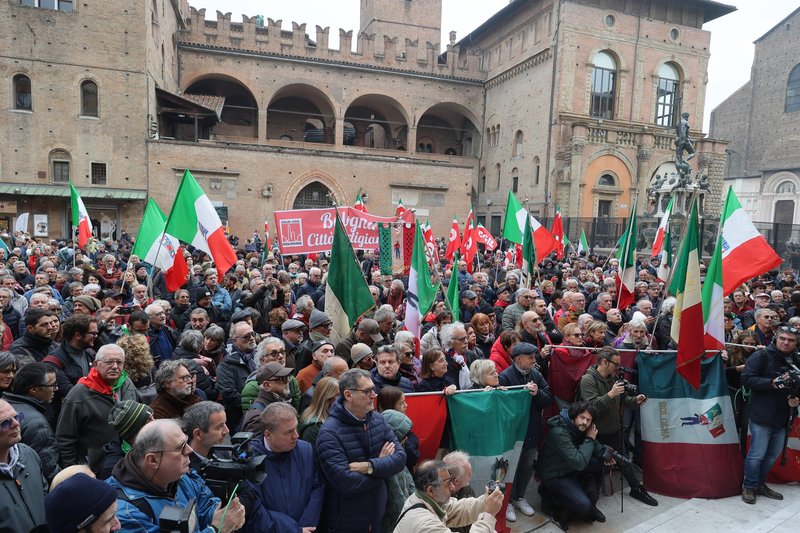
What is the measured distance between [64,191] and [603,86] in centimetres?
2854

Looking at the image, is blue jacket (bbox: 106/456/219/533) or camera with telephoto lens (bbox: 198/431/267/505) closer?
blue jacket (bbox: 106/456/219/533)

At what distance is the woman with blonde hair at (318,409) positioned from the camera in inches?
142

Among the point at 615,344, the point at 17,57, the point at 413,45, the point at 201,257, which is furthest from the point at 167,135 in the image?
the point at 615,344

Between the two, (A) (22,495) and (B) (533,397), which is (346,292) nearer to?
(B) (533,397)

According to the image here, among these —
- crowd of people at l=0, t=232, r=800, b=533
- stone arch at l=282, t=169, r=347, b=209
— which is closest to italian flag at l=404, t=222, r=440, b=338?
crowd of people at l=0, t=232, r=800, b=533

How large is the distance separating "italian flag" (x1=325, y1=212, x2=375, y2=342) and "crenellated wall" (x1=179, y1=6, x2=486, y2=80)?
3087cm

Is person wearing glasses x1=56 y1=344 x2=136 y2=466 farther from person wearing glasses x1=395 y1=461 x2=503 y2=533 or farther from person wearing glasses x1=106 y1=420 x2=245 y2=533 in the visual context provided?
person wearing glasses x1=395 y1=461 x2=503 y2=533

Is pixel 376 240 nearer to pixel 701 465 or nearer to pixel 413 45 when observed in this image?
pixel 701 465

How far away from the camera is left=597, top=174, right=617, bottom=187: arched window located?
99.8ft

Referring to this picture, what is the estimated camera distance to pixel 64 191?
23578mm

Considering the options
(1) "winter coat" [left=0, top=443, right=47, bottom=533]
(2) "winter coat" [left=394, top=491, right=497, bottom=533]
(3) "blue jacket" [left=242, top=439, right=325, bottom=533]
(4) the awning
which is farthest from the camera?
(4) the awning

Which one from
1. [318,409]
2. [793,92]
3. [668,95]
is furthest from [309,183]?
[793,92]

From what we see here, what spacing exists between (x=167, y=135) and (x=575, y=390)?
1225 inches

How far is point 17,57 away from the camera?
2331cm
